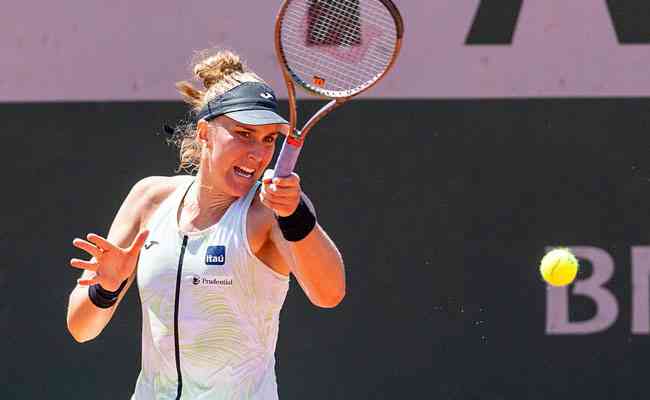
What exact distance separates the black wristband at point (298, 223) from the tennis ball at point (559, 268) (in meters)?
1.81

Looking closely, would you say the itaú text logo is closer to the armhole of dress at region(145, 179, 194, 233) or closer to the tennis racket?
the tennis racket

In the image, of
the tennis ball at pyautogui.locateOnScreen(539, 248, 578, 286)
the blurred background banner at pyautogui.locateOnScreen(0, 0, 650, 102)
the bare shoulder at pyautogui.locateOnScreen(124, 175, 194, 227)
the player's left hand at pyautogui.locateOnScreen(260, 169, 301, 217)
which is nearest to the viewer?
the player's left hand at pyautogui.locateOnScreen(260, 169, 301, 217)

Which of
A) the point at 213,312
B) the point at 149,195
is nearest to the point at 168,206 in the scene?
the point at 149,195

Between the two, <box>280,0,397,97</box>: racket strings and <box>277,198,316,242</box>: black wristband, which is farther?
<box>280,0,397,97</box>: racket strings

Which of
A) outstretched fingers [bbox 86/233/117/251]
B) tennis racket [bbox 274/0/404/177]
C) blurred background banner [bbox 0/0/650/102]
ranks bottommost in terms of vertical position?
outstretched fingers [bbox 86/233/117/251]

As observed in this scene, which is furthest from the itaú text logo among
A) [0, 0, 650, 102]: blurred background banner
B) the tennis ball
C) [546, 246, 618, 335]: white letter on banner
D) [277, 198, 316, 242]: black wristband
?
[277, 198, 316, 242]: black wristband

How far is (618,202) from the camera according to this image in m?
4.27

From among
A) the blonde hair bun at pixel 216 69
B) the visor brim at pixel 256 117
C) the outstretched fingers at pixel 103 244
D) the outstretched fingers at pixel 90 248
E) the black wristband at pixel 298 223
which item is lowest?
the outstretched fingers at pixel 90 248

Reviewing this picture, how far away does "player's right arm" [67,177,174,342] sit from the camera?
2594 millimetres

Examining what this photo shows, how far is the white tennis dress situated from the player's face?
2.3 inches

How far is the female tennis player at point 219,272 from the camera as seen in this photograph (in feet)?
8.44

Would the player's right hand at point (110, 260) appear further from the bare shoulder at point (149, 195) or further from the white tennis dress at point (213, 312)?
the bare shoulder at point (149, 195)

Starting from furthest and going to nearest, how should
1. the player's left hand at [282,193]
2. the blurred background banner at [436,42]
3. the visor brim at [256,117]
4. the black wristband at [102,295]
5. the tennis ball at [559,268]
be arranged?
the blurred background banner at [436,42]
the tennis ball at [559,268]
the black wristband at [102,295]
the visor brim at [256,117]
the player's left hand at [282,193]

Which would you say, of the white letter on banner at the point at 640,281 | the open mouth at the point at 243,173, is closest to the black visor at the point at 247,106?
the open mouth at the point at 243,173
